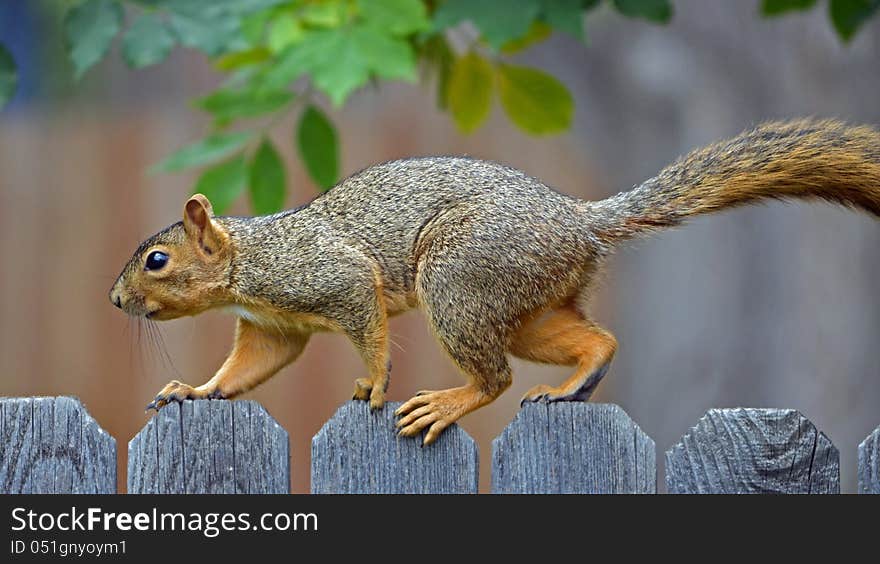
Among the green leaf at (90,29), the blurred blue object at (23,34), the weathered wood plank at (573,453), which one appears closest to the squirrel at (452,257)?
the weathered wood plank at (573,453)

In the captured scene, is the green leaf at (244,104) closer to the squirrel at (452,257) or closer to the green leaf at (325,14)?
the green leaf at (325,14)

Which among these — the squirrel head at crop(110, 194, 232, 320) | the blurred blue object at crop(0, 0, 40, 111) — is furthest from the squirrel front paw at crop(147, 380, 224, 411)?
the blurred blue object at crop(0, 0, 40, 111)

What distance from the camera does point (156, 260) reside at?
2.49 metres

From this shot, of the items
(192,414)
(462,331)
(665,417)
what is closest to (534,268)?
(462,331)

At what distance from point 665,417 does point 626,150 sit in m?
0.84

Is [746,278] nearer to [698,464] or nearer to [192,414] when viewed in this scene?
[698,464]

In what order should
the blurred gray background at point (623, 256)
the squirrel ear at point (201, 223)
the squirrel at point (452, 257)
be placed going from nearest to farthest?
the squirrel at point (452, 257) → the squirrel ear at point (201, 223) → the blurred gray background at point (623, 256)

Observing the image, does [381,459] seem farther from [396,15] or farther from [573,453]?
[396,15]

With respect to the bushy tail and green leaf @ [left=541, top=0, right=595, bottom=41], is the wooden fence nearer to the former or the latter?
the bushy tail

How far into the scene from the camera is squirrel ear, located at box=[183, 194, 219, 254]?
2.45 metres

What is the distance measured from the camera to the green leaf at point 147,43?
104 inches

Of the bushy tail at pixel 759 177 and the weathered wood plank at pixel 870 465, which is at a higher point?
the bushy tail at pixel 759 177

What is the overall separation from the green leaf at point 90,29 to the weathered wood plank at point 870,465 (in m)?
1.53

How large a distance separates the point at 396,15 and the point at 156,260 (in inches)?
26.6
